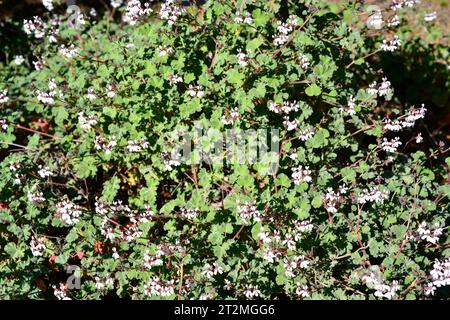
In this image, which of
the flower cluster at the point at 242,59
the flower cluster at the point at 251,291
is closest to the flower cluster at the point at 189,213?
the flower cluster at the point at 251,291

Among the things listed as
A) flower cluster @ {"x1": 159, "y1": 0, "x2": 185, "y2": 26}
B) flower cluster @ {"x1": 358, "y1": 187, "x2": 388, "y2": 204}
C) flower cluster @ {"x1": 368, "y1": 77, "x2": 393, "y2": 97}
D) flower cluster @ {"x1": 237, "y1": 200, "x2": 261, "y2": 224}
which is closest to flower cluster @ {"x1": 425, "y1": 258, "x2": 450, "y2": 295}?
flower cluster @ {"x1": 358, "y1": 187, "x2": 388, "y2": 204}

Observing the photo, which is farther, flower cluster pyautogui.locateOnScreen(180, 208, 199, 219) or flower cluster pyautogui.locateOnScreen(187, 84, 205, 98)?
flower cluster pyautogui.locateOnScreen(187, 84, 205, 98)

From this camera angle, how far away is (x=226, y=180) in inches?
150

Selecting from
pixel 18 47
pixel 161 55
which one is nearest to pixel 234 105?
pixel 161 55

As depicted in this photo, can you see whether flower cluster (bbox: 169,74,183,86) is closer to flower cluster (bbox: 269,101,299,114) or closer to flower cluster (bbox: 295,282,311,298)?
flower cluster (bbox: 269,101,299,114)

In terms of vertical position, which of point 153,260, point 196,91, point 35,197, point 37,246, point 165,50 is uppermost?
point 165,50

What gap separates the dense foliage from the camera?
3404 millimetres

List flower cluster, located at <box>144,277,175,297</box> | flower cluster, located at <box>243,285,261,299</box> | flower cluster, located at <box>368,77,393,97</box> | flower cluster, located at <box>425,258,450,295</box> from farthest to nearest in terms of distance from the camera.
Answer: flower cluster, located at <box>368,77,393,97</box>
flower cluster, located at <box>243,285,261,299</box>
flower cluster, located at <box>144,277,175,297</box>
flower cluster, located at <box>425,258,450,295</box>

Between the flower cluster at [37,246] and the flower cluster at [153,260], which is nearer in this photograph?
the flower cluster at [153,260]

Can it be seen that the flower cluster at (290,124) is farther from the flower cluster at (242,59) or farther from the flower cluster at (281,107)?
the flower cluster at (242,59)

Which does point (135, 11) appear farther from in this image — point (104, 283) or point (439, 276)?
point (439, 276)

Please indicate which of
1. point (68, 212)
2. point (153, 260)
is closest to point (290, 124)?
point (153, 260)

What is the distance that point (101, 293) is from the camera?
356cm

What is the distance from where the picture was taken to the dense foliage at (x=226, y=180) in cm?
340
